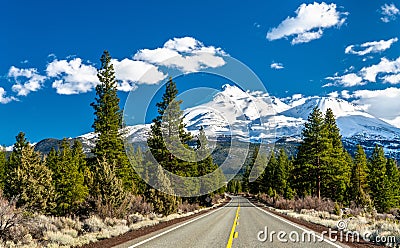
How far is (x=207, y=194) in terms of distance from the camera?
6019cm

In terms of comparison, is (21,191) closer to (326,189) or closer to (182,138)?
(182,138)

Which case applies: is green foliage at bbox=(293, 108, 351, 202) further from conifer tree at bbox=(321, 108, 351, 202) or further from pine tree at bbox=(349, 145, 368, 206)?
pine tree at bbox=(349, 145, 368, 206)

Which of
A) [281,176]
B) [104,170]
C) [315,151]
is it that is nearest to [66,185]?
[104,170]

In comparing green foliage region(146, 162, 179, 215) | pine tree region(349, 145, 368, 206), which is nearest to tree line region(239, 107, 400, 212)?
pine tree region(349, 145, 368, 206)

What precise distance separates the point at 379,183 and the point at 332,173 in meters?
14.6

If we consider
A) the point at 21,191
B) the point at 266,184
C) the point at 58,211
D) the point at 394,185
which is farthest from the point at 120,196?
the point at 266,184

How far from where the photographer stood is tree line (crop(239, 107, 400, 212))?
155 feet

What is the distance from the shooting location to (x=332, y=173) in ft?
158

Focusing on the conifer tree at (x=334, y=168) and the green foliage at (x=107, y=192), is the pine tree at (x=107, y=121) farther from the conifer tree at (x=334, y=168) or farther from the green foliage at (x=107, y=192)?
the conifer tree at (x=334, y=168)

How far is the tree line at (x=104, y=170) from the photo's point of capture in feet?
75.1

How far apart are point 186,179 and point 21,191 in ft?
63.4

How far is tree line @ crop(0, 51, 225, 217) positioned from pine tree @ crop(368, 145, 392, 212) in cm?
2855

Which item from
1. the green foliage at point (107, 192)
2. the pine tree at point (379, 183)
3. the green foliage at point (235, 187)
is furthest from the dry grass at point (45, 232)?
the green foliage at point (235, 187)

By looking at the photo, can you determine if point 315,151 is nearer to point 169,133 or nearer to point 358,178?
point 358,178
